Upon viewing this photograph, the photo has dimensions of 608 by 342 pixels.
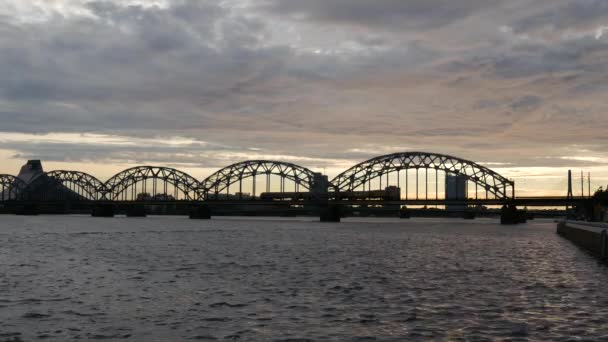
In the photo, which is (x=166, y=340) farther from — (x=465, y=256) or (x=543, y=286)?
(x=465, y=256)

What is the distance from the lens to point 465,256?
5688cm

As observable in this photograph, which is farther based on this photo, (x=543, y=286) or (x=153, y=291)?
(x=543, y=286)

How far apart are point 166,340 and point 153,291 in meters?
11.5

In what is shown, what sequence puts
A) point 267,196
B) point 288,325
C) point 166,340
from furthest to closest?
point 267,196
point 288,325
point 166,340

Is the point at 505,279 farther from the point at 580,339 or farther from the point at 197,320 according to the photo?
the point at 197,320

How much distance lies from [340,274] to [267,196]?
522 feet

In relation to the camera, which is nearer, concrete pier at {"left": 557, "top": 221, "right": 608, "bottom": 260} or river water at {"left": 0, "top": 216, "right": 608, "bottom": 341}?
river water at {"left": 0, "top": 216, "right": 608, "bottom": 341}

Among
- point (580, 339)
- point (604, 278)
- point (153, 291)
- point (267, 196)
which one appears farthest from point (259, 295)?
point (267, 196)

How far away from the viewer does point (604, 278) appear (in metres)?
38.4

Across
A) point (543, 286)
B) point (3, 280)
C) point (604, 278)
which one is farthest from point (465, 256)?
point (3, 280)

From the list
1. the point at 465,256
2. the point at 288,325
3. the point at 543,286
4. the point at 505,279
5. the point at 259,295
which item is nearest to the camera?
the point at 288,325

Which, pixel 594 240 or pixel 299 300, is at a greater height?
pixel 594 240

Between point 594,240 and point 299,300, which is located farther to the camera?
point 594,240

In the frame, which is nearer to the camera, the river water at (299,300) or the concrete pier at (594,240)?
the river water at (299,300)
